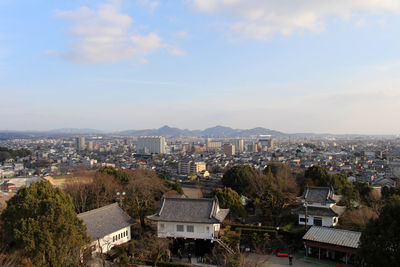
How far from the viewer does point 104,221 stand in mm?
15641

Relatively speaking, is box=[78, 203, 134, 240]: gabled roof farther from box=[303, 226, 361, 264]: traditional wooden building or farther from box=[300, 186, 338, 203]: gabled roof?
box=[300, 186, 338, 203]: gabled roof

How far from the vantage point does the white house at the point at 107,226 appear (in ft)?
48.0

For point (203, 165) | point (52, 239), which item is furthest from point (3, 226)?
point (203, 165)

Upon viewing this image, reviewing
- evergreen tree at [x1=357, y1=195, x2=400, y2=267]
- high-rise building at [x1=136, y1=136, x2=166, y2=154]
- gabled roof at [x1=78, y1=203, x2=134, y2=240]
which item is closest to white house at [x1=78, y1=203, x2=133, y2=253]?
gabled roof at [x1=78, y1=203, x2=134, y2=240]

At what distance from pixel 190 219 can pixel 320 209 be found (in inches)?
322

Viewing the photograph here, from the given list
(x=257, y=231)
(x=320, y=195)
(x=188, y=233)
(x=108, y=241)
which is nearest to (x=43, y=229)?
A: (x=108, y=241)

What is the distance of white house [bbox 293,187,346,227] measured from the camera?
1840 cm

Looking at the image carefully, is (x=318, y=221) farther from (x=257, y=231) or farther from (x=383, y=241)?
(x=383, y=241)

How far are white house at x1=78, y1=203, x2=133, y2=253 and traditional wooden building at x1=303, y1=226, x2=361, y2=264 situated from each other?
8623 mm

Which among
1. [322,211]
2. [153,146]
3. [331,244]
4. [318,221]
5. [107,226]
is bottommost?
[153,146]

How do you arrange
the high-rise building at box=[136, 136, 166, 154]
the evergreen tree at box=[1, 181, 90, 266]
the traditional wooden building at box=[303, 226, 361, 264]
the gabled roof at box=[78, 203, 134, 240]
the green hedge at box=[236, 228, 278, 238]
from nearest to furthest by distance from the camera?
the evergreen tree at box=[1, 181, 90, 266]
the traditional wooden building at box=[303, 226, 361, 264]
the gabled roof at box=[78, 203, 134, 240]
the green hedge at box=[236, 228, 278, 238]
the high-rise building at box=[136, 136, 166, 154]

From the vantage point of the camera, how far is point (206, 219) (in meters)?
15.7

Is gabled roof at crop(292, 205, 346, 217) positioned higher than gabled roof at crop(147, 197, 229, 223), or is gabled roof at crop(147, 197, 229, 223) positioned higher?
gabled roof at crop(147, 197, 229, 223)

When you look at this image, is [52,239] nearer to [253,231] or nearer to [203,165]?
[253,231]
